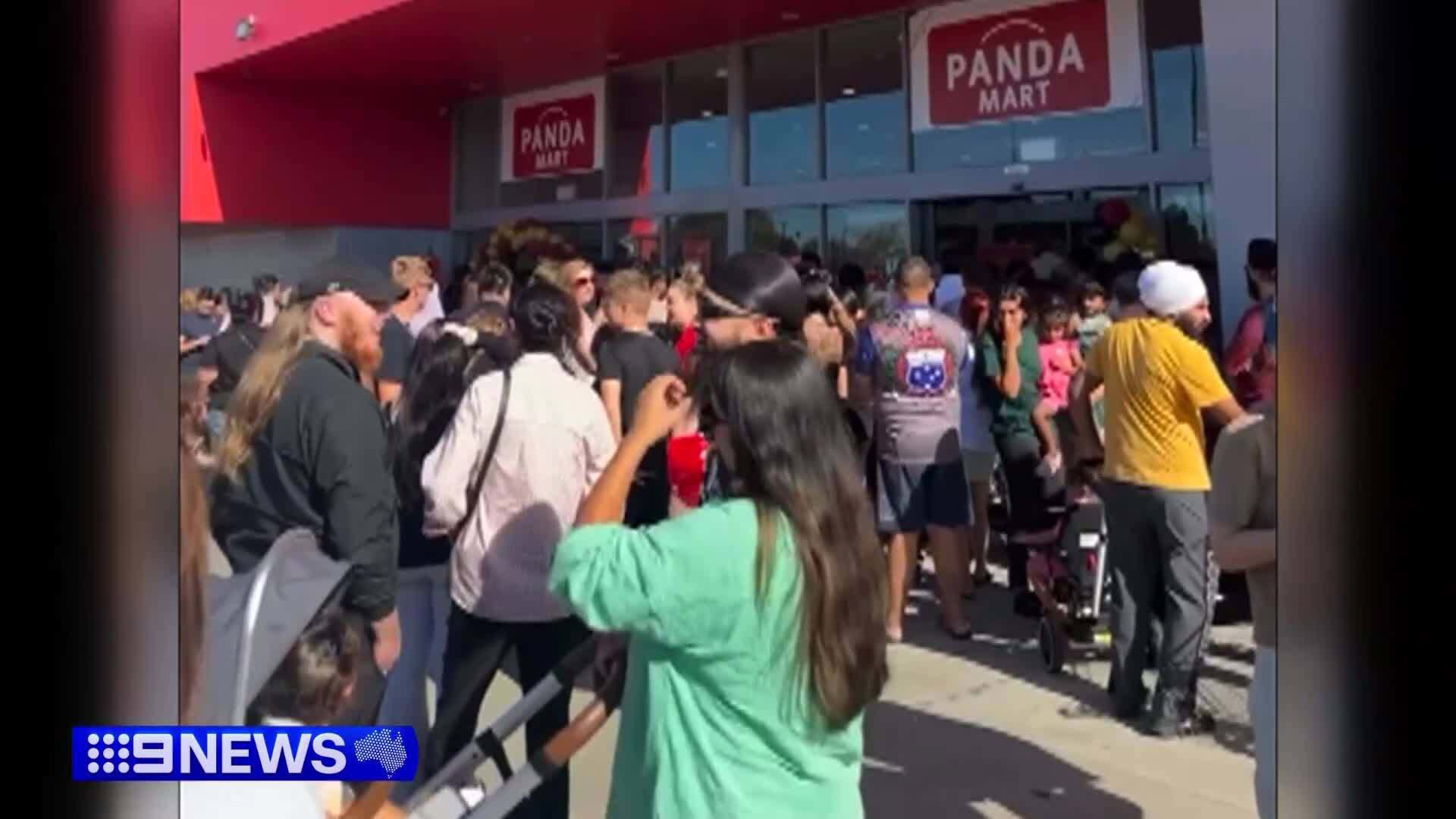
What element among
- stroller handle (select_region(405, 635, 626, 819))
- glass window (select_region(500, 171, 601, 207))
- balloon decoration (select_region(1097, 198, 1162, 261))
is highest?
glass window (select_region(500, 171, 601, 207))

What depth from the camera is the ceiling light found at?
12.7 ft

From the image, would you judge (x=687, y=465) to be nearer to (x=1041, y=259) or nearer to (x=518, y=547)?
(x=518, y=547)

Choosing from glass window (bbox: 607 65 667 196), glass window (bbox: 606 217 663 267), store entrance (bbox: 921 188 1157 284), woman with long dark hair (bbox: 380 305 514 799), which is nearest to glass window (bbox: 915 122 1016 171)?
store entrance (bbox: 921 188 1157 284)

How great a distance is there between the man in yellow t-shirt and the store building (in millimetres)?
3071

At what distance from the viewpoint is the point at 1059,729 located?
4840 millimetres

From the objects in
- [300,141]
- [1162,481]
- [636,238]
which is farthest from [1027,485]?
[300,141]

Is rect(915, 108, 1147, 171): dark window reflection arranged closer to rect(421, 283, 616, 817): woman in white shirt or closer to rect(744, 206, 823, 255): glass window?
rect(744, 206, 823, 255): glass window

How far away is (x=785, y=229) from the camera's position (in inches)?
452

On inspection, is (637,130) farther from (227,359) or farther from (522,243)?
(227,359)

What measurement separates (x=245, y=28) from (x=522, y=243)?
28.4 ft

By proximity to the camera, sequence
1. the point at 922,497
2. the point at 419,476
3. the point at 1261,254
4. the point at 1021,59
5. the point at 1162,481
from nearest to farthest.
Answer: the point at 1261,254, the point at 419,476, the point at 1162,481, the point at 922,497, the point at 1021,59

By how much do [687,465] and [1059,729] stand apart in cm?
220

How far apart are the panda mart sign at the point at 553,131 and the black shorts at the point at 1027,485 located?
741cm

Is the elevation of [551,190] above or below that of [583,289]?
above
